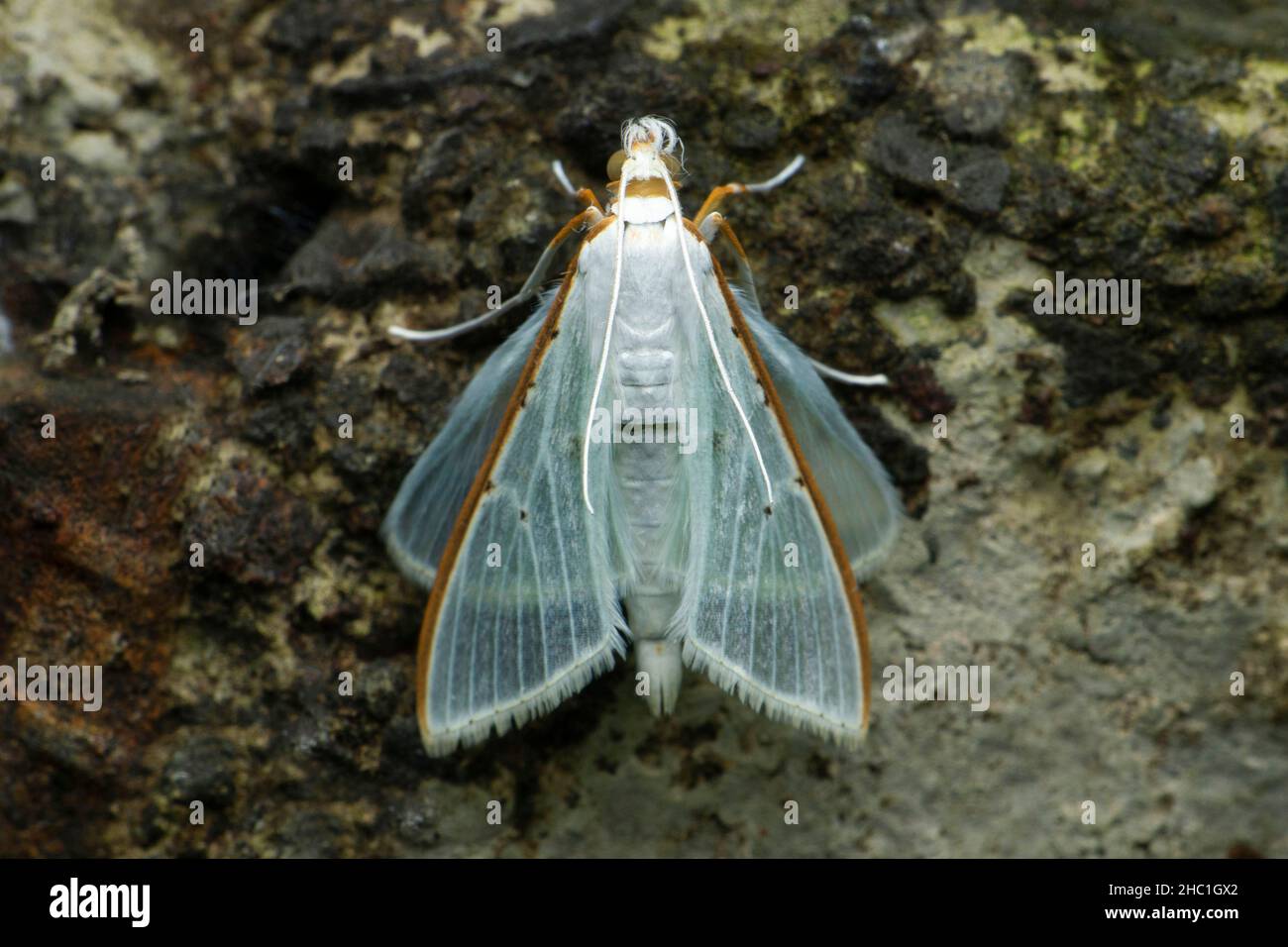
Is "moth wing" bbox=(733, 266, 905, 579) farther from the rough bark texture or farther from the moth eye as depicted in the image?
the moth eye

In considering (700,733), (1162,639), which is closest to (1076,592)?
(1162,639)

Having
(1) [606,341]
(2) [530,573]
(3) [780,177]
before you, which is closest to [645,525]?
(2) [530,573]

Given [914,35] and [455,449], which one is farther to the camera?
[914,35]

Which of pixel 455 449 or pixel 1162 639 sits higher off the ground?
pixel 455 449

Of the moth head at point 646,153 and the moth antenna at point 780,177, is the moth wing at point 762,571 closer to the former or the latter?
the moth head at point 646,153

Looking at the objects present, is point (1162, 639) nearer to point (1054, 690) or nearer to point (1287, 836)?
point (1054, 690)

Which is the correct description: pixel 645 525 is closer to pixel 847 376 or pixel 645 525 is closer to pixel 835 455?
pixel 835 455

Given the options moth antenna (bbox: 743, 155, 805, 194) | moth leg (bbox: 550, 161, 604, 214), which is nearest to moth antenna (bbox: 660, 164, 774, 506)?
moth leg (bbox: 550, 161, 604, 214)
